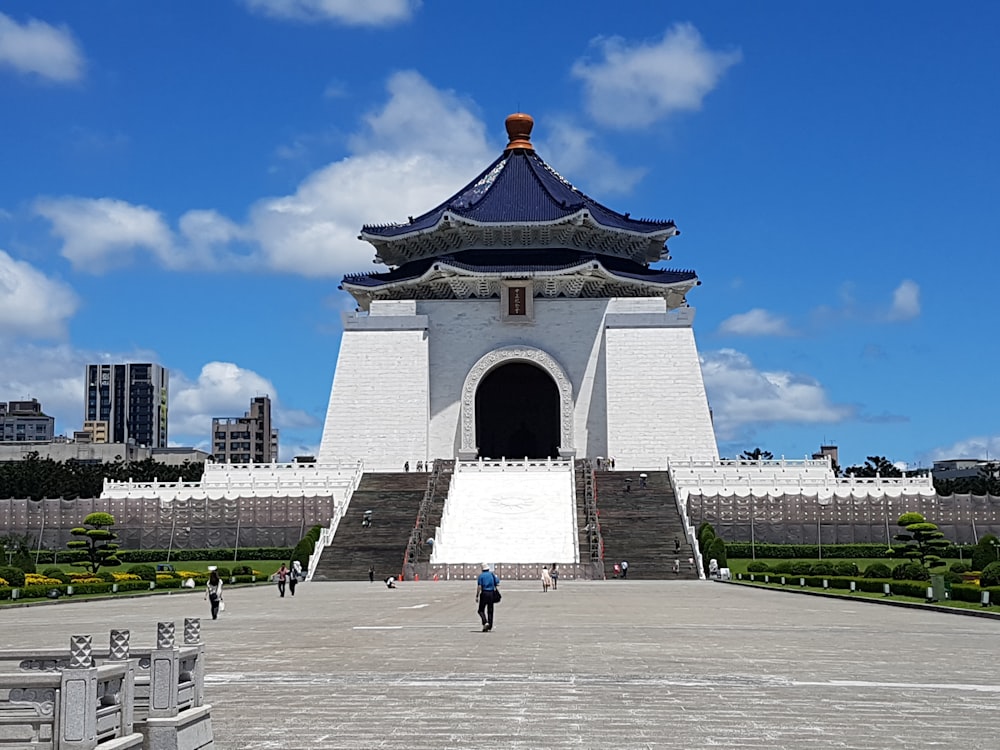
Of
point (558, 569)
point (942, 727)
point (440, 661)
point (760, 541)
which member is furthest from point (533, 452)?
point (942, 727)

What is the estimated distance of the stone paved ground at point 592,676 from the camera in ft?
27.9

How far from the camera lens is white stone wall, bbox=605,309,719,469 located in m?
52.8

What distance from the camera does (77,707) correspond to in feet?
20.7

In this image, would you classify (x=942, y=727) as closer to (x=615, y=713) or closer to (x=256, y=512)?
(x=615, y=713)

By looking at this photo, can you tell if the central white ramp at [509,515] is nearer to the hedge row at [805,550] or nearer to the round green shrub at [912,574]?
the hedge row at [805,550]

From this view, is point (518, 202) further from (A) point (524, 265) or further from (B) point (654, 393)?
(B) point (654, 393)

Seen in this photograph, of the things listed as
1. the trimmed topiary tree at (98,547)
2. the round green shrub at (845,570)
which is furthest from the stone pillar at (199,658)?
the trimmed topiary tree at (98,547)

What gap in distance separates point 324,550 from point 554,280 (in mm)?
20929

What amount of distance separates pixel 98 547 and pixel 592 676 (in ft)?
104

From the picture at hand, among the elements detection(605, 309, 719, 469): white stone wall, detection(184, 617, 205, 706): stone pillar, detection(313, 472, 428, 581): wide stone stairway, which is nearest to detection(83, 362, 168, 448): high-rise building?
detection(605, 309, 719, 469): white stone wall

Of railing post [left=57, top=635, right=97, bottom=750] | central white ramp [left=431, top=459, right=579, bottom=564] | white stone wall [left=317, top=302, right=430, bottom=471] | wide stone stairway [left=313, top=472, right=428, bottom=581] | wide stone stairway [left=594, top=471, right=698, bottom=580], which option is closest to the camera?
railing post [left=57, top=635, right=97, bottom=750]

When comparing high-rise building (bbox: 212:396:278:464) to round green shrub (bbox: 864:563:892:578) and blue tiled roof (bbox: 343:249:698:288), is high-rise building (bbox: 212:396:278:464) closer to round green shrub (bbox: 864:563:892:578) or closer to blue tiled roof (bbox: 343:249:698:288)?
blue tiled roof (bbox: 343:249:698:288)

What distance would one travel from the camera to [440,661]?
13.0 meters

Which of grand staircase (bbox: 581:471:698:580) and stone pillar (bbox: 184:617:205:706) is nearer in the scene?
stone pillar (bbox: 184:617:205:706)
